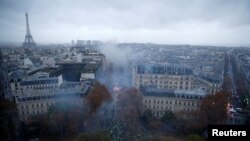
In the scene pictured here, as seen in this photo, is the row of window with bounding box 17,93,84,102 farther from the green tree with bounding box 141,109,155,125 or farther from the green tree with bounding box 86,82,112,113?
the green tree with bounding box 141,109,155,125

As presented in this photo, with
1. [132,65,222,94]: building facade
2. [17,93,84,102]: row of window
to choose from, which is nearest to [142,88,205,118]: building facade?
[132,65,222,94]: building facade

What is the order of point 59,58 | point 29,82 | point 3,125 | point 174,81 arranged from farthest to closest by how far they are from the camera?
point 59,58 < point 174,81 < point 29,82 < point 3,125

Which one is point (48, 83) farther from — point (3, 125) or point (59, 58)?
point (59, 58)

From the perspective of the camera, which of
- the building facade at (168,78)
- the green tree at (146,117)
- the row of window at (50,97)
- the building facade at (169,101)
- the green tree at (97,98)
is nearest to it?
the green tree at (146,117)

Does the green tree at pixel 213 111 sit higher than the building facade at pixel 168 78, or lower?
lower

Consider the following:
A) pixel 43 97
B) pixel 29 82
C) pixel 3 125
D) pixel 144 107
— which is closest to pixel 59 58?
pixel 29 82

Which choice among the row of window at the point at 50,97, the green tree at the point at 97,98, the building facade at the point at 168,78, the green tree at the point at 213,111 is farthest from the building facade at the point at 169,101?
the row of window at the point at 50,97

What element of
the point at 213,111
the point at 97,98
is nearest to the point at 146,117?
the point at 97,98

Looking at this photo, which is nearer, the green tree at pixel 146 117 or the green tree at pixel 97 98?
the green tree at pixel 146 117

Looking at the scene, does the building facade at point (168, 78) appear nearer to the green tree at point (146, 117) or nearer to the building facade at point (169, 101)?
the building facade at point (169, 101)

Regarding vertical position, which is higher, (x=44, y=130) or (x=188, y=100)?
(x=188, y=100)

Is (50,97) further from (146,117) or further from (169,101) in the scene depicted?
(169,101)
